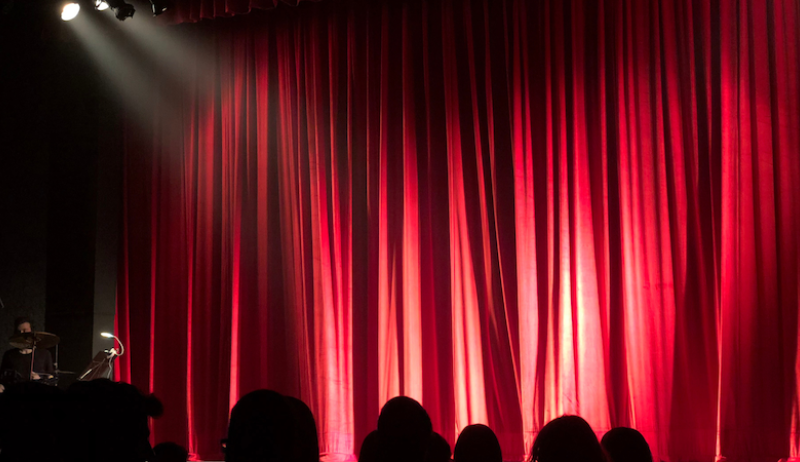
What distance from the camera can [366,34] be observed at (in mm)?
5305

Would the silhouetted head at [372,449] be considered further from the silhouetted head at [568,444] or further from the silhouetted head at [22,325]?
the silhouetted head at [22,325]

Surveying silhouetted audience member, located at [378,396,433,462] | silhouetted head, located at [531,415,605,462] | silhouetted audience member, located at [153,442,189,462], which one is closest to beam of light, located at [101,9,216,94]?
silhouetted audience member, located at [153,442,189,462]

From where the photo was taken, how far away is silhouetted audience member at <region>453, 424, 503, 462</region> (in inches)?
74.0

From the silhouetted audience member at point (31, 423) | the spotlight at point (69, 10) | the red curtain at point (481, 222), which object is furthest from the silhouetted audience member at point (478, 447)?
the spotlight at point (69, 10)

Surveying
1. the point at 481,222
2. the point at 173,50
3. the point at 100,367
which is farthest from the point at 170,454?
the point at 173,50

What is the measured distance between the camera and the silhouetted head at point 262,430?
1207mm

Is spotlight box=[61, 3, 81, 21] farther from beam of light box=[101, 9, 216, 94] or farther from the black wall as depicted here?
beam of light box=[101, 9, 216, 94]

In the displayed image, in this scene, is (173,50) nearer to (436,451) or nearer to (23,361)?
(23,361)

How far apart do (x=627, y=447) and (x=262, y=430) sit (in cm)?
120

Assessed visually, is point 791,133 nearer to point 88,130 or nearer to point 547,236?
point 547,236

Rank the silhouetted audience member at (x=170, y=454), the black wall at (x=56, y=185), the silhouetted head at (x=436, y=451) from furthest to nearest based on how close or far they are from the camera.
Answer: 1. the black wall at (x=56, y=185)
2. the silhouetted head at (x=436, y=451)
3. the silhouetted audience member at (x=170, y=454)

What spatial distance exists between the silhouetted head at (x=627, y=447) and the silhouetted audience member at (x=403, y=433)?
68cm

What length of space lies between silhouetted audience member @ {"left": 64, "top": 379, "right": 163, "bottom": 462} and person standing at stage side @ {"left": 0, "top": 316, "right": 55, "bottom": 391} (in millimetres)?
4615

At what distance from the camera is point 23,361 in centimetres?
559
